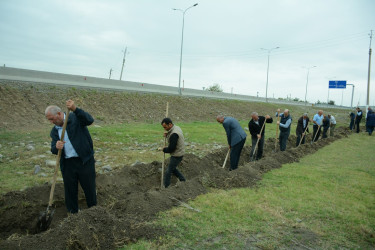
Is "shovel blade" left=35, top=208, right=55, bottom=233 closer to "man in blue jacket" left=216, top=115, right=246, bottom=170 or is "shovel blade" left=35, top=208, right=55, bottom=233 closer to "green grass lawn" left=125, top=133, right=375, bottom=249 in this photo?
"green grass lawn" left=125, top=133, right=375, bottom=249

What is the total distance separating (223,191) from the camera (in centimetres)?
595

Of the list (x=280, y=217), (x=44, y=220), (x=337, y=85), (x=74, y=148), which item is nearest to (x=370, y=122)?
(x=280, y=217)

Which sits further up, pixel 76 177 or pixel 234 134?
pixel 234 134

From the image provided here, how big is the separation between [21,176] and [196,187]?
14.5 ft

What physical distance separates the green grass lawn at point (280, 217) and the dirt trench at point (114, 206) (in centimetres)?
29

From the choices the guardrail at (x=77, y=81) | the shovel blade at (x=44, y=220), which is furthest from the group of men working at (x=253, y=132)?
the guardrail at (x=77, y=81)

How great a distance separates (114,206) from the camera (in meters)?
4.72

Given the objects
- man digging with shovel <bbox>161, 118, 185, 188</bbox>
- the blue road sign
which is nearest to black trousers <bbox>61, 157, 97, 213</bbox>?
man digging with shovel <bbox>161, 118, 185, 188</bbox>

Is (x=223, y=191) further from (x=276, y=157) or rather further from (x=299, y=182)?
(x=276, y=157)

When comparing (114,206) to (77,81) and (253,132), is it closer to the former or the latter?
(253,132)

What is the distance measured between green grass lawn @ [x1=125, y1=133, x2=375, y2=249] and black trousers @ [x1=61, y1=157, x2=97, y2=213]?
50.8 inches

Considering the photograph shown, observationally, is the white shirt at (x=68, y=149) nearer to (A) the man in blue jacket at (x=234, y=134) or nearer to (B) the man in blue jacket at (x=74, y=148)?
(B) the man in blue jacket at (x=74, y=148)

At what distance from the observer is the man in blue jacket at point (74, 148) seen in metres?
4.25

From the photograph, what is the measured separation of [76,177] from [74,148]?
57cm
